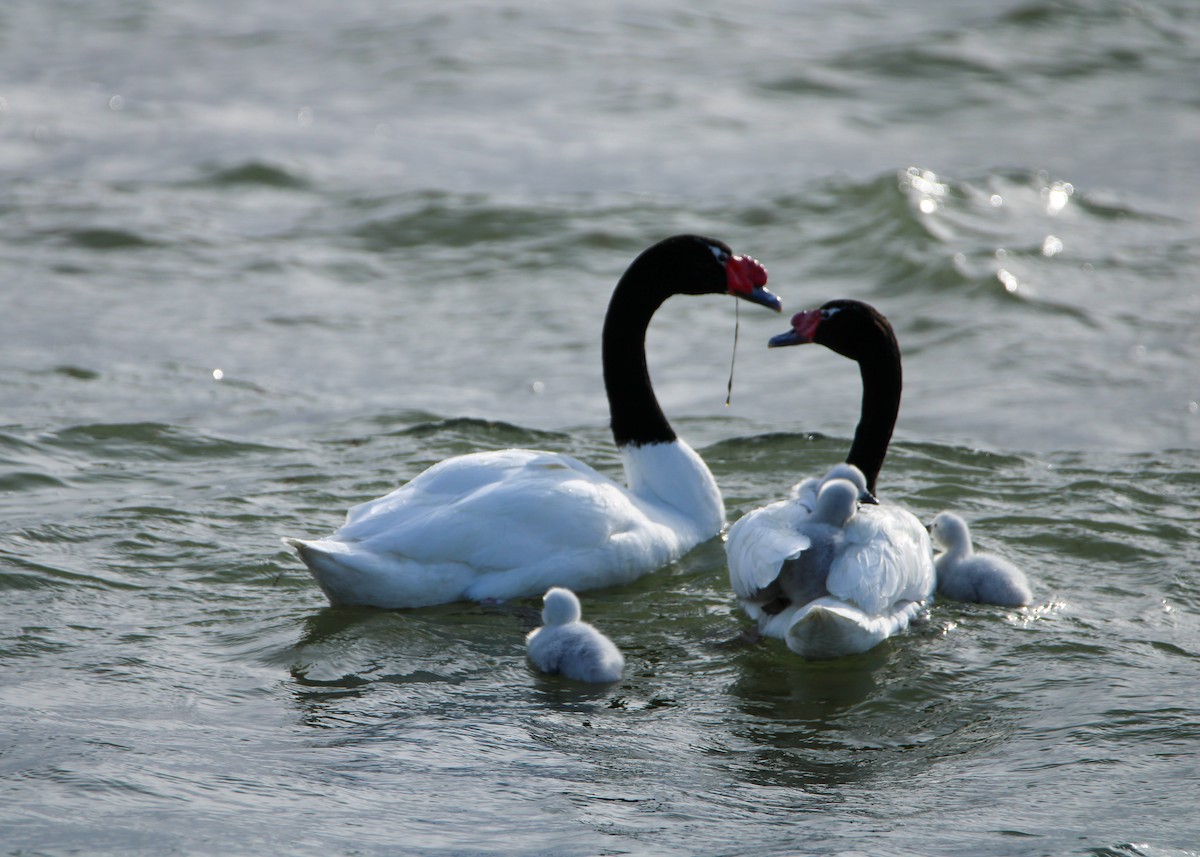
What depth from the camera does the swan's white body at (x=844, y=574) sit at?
19.5 ft

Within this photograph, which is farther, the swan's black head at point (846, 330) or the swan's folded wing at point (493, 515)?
the swan's black head at point (846, 330)

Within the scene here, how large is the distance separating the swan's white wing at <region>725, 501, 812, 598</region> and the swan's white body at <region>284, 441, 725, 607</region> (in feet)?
1.91

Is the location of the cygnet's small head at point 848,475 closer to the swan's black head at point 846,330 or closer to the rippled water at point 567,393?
the rippled water at point 567,393

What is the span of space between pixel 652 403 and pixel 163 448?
2.94m

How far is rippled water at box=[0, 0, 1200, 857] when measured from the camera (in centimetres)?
514

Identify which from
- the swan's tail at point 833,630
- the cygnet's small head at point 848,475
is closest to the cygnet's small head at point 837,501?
the cygnet's small head at point 848,475

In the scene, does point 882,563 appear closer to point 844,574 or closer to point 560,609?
point 844,574

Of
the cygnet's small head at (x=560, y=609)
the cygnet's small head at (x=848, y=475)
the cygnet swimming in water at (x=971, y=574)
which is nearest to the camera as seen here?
the cygnet's small head at (x=560, y=609)

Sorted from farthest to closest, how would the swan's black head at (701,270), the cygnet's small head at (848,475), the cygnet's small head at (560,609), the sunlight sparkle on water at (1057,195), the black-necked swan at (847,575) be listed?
the sunlight sparkle on water at (1057,195) < the swan's black head at (701,270) < the cygnet's small head at (848,475) < the cygnet's small head at (560,609) < the black-necked swan at (847,575)

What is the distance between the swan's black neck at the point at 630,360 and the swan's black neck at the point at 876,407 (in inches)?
35.9

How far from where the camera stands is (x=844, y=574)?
6031 millimetres

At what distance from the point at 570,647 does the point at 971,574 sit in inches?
75.4

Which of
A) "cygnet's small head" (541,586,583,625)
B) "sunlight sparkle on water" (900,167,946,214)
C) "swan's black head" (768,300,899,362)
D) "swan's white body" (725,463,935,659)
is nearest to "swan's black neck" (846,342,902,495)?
"swan's black head" (768,300,899,362)

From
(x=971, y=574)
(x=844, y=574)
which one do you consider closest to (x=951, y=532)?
(x=971, y=574)
